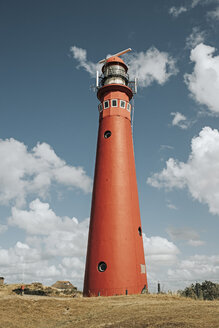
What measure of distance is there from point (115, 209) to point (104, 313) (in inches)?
404

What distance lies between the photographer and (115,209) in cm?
2453

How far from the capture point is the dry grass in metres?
11.9

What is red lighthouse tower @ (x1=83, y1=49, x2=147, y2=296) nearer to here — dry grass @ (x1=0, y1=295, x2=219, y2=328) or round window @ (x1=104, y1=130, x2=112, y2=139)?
round window @ (x1=104, y1=130, x2=112, y2=139)

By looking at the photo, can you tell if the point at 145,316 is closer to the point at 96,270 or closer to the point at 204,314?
the point at 204,314

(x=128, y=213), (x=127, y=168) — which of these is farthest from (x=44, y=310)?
(x=127, y=168)

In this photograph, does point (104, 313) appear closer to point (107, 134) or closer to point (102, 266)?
point (102, 266)

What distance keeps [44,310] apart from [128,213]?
1039 cm

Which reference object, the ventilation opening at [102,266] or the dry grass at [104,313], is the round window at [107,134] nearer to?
the ventilation opening at [102,266]

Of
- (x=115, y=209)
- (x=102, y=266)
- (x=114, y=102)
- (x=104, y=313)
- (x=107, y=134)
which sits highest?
(x=114, y=102)

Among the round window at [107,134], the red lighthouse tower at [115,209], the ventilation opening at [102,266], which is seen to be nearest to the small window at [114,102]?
the red lighthouse tower at [115,209]

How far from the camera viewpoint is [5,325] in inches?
561

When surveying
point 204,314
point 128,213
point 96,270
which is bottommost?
point 204,314

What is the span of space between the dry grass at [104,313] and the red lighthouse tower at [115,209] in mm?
3491

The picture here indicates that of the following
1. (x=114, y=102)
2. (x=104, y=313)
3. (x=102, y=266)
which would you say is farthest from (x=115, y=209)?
(x=114, y=102)
